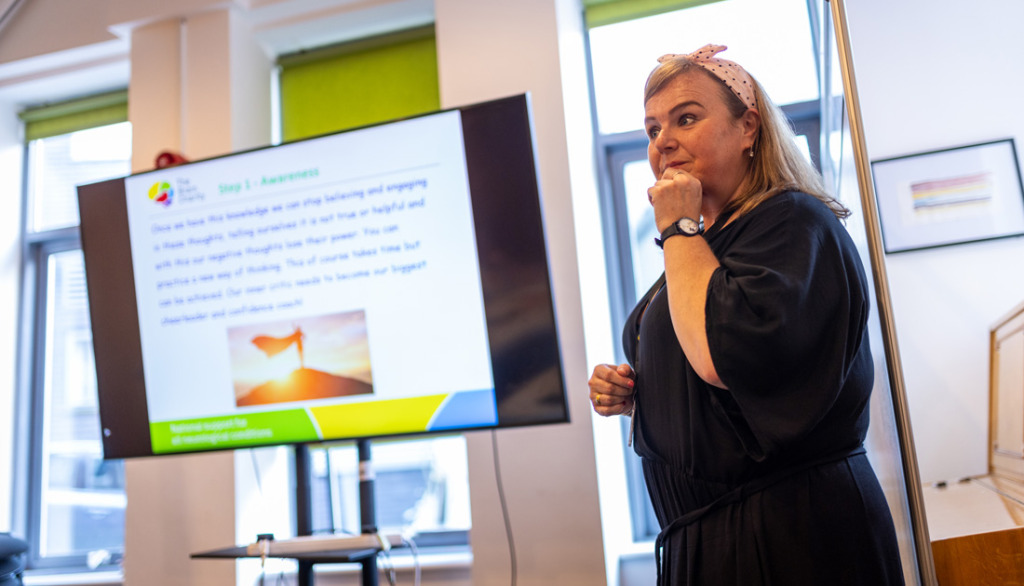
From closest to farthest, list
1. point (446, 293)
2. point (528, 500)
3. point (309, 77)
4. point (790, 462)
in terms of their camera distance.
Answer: point (790, 462) < point (446, 293) < point (528, 500) < point (309, 77)

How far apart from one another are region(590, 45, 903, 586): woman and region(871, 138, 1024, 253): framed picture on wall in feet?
5.72

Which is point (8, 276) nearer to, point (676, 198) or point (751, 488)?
point (676, 198)

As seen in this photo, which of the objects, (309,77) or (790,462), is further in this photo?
(309,77)

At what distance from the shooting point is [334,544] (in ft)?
6.29

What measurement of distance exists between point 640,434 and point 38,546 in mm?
3289

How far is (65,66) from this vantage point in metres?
3.36

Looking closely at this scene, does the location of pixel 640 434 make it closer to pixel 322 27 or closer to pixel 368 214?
pixel 368 214

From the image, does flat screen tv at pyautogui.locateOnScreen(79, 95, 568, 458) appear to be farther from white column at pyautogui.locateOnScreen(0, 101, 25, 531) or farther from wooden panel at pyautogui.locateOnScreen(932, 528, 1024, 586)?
white column at pyautogui.locateOnScreen(0, 101, 25, 531)

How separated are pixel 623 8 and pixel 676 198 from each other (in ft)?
7.06

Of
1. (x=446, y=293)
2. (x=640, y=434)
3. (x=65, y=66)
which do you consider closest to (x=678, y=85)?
(x=640, y=434)

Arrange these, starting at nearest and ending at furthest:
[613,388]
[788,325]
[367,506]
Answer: [788,325], [613,388], [367,506]

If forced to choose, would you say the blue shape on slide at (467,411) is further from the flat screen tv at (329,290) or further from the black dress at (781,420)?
the black dress at (781,420)

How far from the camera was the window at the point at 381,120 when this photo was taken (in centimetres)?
292

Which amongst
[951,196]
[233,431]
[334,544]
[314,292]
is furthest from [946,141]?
[233,431]
